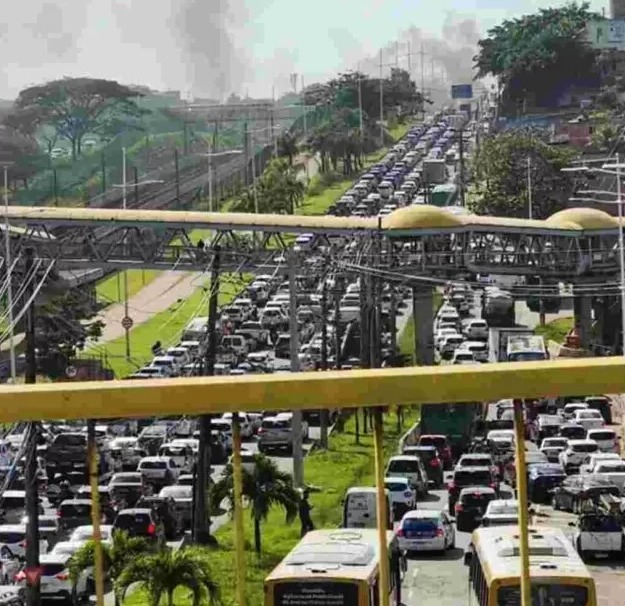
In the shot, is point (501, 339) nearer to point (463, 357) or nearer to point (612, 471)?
point (463, 357)

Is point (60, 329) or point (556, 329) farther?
point (556, 329)

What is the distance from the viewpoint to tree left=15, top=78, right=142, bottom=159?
95.8 metres

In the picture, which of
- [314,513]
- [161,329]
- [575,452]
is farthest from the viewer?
[161,329]

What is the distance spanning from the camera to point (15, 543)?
18.3m

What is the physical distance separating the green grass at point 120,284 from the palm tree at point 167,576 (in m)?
34.2

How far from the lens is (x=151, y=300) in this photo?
47.5 metres

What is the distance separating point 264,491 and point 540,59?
6879cm

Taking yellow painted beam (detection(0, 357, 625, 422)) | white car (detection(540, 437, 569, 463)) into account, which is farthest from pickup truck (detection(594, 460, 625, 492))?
yellow painted beam (detection(0, 357, 625, 422))

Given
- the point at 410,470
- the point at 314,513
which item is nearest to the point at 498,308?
the point at 410,470

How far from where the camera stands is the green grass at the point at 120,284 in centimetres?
4894

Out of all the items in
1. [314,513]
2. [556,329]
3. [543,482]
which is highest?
[543,482]

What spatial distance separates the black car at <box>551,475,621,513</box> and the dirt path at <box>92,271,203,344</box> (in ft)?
69.6

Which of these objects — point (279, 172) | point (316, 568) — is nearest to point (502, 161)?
point (279, 172)

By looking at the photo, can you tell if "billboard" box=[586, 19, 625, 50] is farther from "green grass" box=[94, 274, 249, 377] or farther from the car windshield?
the car windshield
